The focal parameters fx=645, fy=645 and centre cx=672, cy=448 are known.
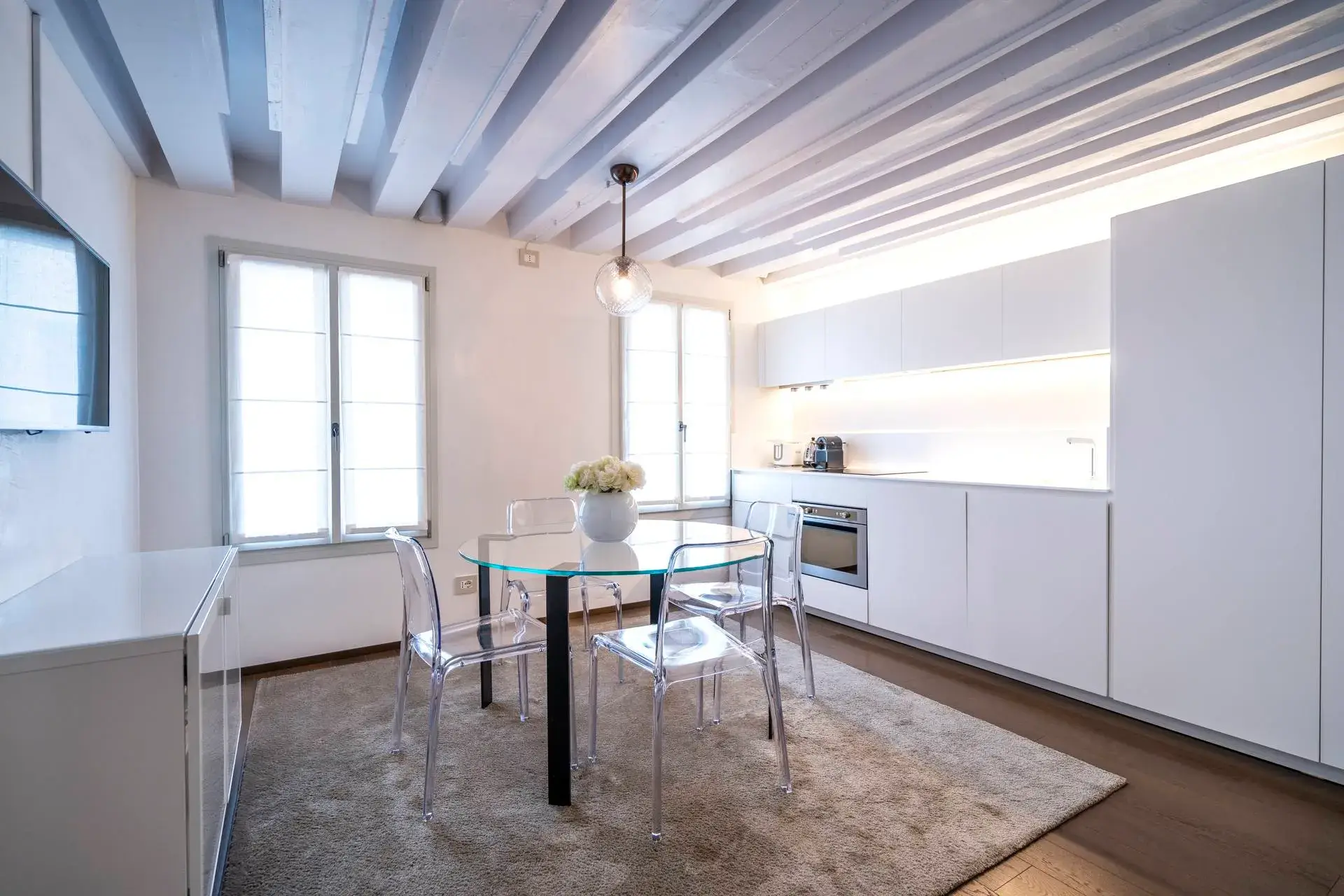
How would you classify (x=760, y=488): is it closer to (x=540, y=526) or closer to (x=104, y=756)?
(x=540, y=526)

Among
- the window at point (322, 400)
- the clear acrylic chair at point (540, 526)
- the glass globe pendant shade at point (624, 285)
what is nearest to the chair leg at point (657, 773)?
the clear acrylic chair at point (540, 526)

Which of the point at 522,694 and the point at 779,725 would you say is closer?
the point at 779,725

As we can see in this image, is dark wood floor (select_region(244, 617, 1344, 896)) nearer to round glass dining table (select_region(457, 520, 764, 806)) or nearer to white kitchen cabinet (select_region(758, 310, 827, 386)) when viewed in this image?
round glass dining table (select_region(457, 520, 764, 806))

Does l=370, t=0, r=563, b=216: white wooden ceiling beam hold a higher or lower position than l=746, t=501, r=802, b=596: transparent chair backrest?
higher

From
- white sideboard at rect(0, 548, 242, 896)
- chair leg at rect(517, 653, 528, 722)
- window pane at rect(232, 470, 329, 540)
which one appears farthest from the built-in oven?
white sideboard at rect(0, 548, 242, 896)

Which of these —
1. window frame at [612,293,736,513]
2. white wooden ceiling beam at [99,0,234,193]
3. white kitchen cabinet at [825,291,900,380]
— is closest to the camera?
white wooden ceiling beam at [99,0,234,193]

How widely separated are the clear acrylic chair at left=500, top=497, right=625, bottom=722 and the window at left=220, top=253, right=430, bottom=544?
851mm

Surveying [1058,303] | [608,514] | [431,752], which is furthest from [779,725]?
[1058,303]

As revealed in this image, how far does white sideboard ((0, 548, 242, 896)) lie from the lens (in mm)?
1229

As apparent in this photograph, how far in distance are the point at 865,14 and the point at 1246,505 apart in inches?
87.1

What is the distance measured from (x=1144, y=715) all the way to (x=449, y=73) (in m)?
3.74

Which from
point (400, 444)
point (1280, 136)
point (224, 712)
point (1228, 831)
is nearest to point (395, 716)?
point (224, 712)

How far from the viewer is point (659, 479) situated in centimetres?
470

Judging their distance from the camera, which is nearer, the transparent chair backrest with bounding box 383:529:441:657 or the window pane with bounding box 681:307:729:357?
Result: the transparent chair backrest with bounding box 383:529:441:657
